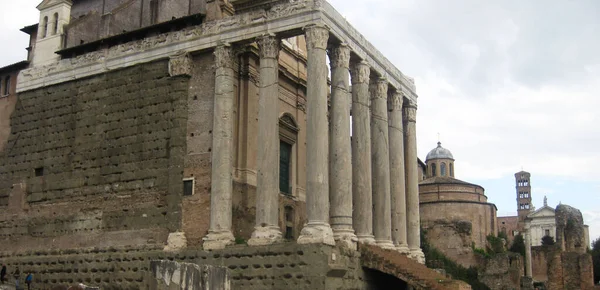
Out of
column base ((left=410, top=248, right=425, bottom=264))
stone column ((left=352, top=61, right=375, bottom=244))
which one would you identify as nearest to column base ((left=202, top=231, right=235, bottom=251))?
stone column ((left=352, top=61, right=375, bottom=244))

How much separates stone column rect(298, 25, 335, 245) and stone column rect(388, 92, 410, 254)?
613 cm

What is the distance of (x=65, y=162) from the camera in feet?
82.6

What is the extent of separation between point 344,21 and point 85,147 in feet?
32.9

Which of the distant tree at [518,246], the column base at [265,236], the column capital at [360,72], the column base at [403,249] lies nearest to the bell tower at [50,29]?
the column capital at [360,72]

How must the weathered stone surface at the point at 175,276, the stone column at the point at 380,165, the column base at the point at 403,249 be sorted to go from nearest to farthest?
the weathered stone surface at the point at 175,276, the stone column at the point at 380,165, the column base at the point at 403,249

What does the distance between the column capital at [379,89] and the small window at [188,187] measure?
25.2ft

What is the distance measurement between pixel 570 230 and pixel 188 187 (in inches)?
1275

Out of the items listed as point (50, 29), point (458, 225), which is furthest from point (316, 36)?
point (458, 225)

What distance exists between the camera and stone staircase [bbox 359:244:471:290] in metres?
20.1

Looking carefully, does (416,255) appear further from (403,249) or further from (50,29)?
(50,29)

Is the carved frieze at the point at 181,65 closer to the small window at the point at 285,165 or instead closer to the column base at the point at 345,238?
the small window at the point at 285,165

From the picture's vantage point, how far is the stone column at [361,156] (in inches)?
904

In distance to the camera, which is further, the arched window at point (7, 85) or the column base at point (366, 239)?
the arched window at point (7, 85)

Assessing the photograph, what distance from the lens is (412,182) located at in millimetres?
27938
